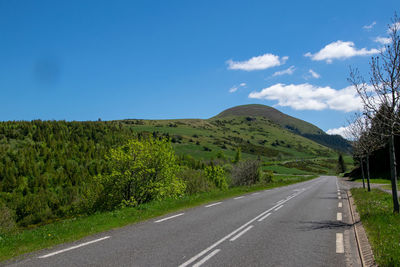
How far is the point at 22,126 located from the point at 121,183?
142 metres

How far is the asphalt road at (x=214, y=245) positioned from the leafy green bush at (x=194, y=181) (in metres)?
21.0

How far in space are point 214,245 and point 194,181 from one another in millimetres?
25905

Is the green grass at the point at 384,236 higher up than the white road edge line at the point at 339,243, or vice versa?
the green grass at the point at 384,236

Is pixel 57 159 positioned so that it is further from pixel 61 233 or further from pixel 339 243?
pixel 339 243

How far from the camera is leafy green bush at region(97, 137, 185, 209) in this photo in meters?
19.4

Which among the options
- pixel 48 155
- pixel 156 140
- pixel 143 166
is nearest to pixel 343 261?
pixel 143 166

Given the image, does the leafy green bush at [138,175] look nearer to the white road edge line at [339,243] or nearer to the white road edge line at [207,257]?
the white road edge line at [207,257]

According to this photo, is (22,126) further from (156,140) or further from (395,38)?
(395,38)

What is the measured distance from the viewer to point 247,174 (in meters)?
44.0

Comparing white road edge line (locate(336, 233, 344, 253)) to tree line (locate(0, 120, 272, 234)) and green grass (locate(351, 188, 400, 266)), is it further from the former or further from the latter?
tree line (locate(0, 120, 272, 234))

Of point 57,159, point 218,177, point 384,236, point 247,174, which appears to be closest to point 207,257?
point 384,236

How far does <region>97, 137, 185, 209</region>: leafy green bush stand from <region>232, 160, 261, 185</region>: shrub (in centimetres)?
2489

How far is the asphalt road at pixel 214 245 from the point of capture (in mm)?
6148

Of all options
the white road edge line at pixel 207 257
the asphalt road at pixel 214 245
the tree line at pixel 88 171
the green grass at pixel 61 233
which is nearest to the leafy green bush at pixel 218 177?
the tree line at pixel 88 171
